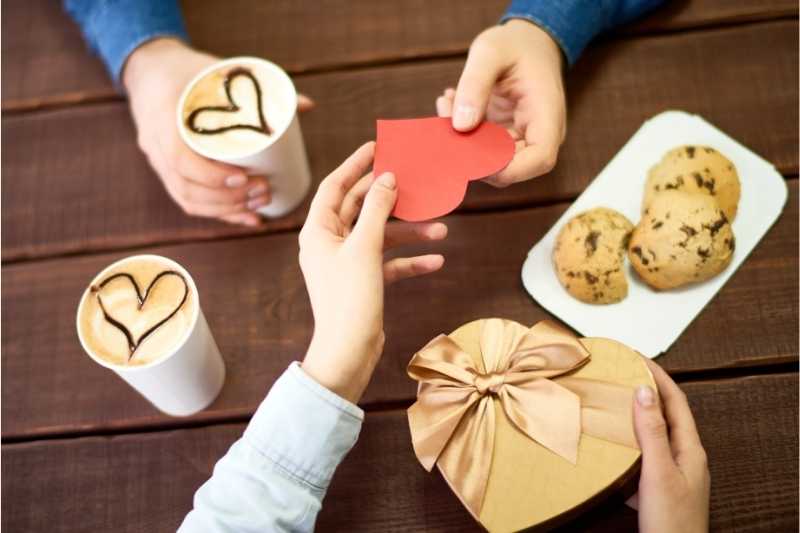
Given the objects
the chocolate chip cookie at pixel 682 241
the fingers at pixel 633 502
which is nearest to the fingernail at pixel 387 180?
the chocolate chip cookie at pixel 682 241

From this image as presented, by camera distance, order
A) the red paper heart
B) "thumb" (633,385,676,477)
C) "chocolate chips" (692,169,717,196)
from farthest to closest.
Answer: "chocolate chips" (692,169,717,196) < the red paper heart < "thumb" (633,385,676,477)

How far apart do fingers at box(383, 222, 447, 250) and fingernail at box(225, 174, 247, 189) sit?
195 millimetres

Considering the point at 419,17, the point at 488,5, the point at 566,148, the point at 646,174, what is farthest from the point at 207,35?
the point at 646,174

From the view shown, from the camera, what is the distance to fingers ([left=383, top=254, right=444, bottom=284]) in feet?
2.72

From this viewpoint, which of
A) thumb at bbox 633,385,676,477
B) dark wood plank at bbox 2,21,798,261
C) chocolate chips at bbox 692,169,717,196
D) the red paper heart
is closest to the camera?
thumb at bbox 633,385,676,477

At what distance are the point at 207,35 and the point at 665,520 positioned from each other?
37.4 inches

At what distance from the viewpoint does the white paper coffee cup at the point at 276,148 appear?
86 cm

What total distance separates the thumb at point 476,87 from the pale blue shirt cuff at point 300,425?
13.4 inches

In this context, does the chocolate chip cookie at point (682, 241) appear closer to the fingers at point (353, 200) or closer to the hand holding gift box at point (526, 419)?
the hand holding gift box at point (526, 419)

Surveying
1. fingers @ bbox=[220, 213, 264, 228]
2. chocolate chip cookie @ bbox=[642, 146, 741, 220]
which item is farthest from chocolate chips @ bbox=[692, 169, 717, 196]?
fingers @ bbox=[220, 213, 264, 228]

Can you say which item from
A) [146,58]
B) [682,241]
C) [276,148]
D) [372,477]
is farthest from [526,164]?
[146,58]

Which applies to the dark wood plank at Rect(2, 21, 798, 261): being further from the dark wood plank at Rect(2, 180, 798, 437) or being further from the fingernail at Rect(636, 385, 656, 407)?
the fingernail at Rect(636, 385, 656, 407)

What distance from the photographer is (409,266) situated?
85cm

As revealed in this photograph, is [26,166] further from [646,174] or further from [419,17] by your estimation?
[646,174]
